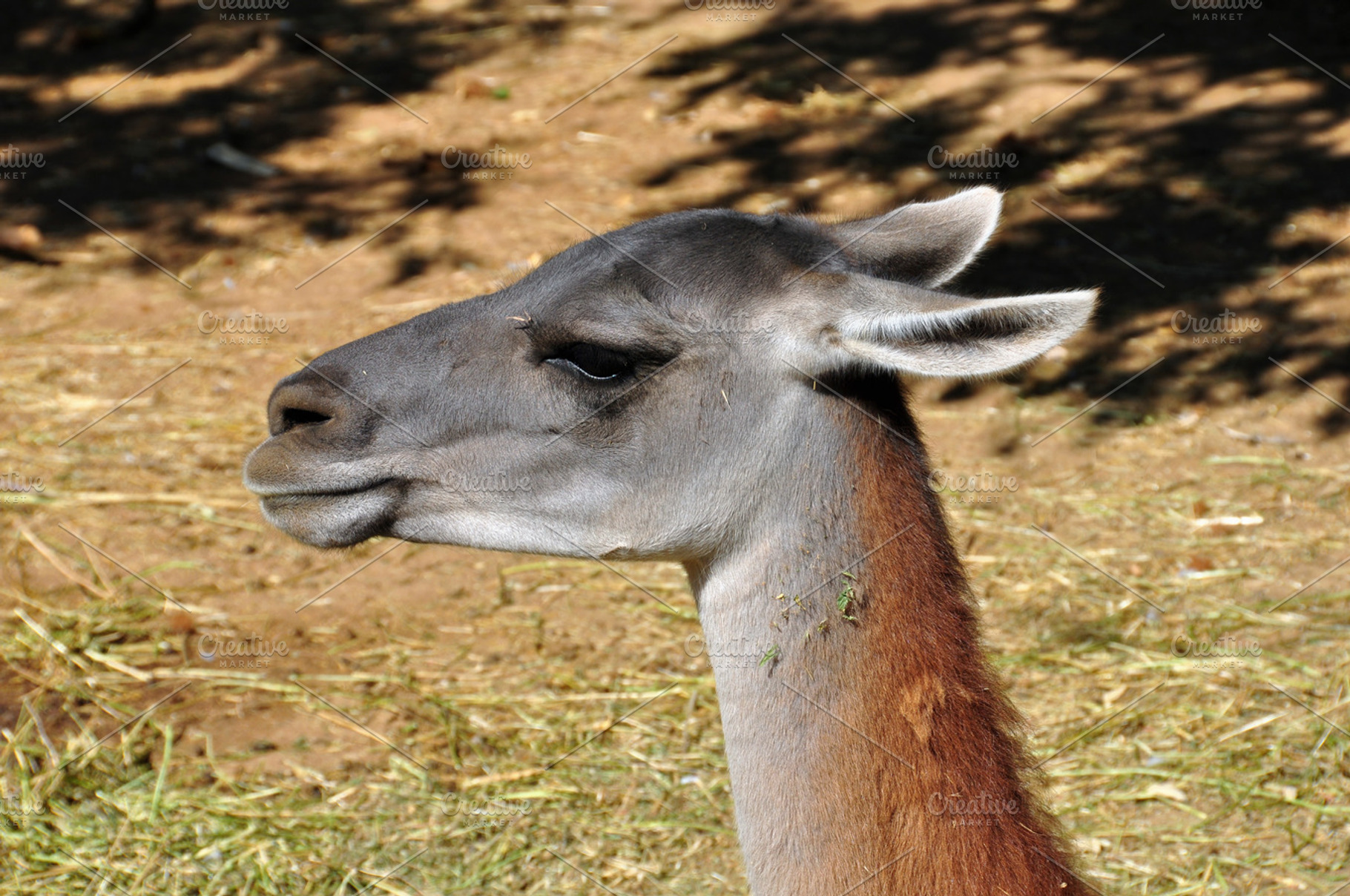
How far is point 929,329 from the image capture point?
2469 mm

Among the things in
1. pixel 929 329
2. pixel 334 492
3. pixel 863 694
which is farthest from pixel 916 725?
pixel 334 492

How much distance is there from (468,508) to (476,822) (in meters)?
1.86

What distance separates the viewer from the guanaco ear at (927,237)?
318 cm

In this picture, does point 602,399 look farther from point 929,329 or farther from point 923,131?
point 923,131

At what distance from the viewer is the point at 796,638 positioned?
2.74 metres

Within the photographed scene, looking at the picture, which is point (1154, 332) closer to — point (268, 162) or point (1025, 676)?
point (1025, 676)

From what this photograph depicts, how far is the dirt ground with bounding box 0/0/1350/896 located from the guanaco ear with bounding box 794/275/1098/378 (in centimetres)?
189

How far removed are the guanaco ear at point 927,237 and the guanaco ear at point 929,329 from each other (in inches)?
18.8

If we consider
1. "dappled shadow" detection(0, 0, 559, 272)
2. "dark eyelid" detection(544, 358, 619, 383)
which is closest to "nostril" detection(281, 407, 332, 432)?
"dark eyelid" detection(544, 358, 619, 383)

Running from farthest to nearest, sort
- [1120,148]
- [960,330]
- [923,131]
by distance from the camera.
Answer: [923,131] < [1120,148] < [960,330]

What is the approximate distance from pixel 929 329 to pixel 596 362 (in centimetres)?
82

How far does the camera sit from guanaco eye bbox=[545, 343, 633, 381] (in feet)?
9.43

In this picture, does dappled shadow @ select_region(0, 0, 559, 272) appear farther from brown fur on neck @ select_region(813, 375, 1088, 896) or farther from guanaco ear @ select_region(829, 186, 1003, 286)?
brown fur on neck @ select_region(813, 375, 1088, 896)

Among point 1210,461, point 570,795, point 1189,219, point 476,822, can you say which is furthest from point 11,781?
point 1189,219
